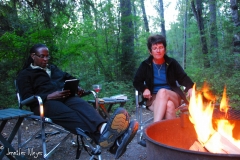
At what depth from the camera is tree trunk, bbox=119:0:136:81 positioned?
261 inches

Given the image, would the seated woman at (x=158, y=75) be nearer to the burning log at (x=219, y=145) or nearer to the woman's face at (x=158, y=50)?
the woman's face at (x=158, y=50)

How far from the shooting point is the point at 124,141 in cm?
188

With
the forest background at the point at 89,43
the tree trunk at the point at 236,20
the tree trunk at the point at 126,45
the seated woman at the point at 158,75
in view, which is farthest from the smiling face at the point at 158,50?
the tree trunk at the point at 236,20

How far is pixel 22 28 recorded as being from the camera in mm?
5250

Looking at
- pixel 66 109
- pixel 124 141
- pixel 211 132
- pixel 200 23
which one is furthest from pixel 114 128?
pixel 200 23

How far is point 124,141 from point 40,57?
1486 mm

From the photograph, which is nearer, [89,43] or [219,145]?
[219,145]

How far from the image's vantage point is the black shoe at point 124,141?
187cm

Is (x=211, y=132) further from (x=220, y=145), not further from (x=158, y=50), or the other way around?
(x=158, y=50)

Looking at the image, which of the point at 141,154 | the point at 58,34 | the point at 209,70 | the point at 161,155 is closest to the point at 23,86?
the point at 141,154

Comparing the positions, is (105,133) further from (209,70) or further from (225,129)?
(209,70)

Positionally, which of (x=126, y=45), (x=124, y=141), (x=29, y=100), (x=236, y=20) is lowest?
(x=124, y=141)

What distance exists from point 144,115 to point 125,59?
2.42m

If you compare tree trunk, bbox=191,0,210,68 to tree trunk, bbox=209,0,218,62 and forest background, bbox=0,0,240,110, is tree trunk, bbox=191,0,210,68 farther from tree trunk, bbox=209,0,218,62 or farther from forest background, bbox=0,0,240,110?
forest background, bbox=0,0,240,110
